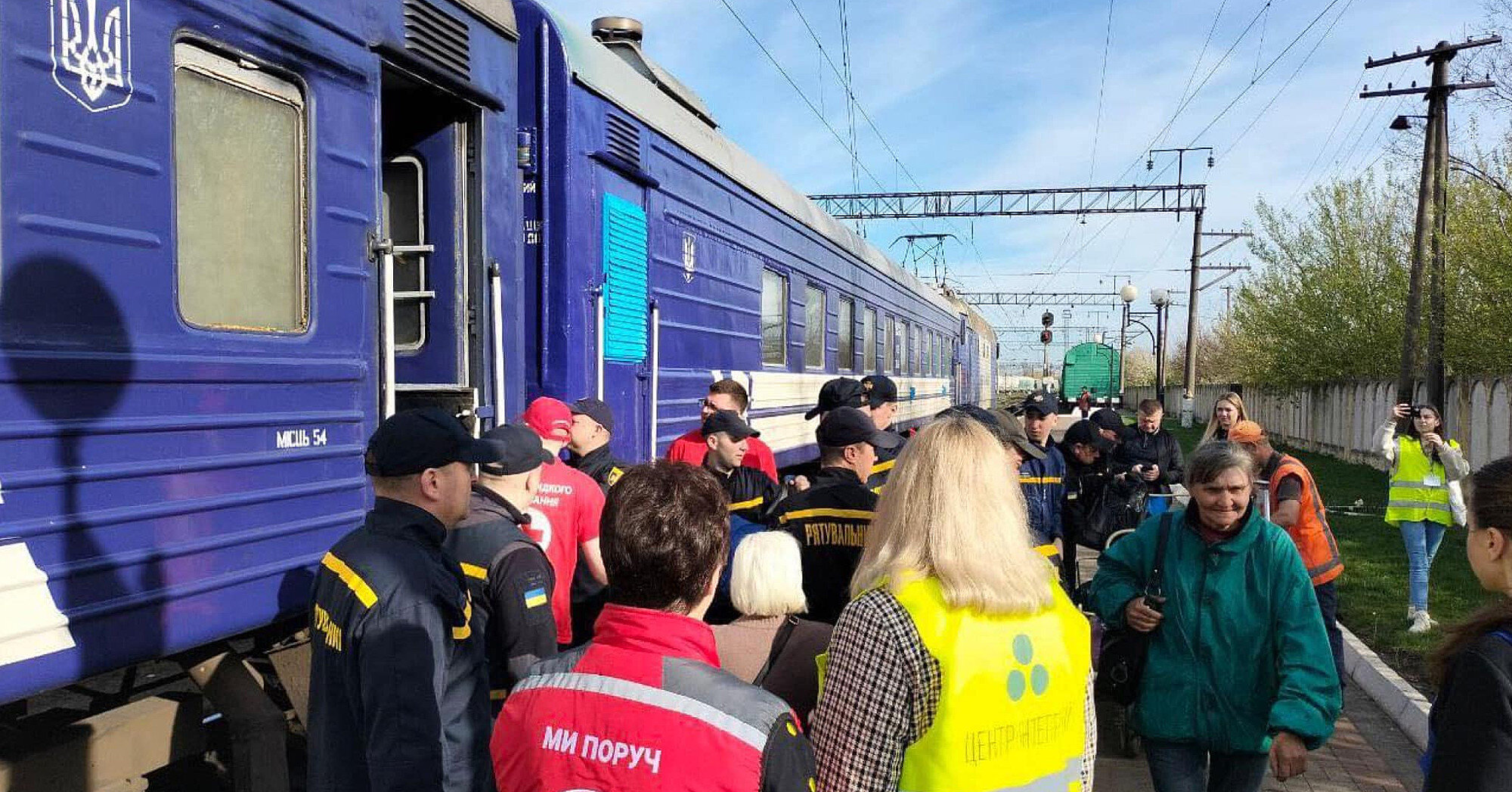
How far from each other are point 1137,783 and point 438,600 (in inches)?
163

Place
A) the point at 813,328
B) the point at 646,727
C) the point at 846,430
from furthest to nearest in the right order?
1. the point at 813,328
2. the point at 846,430
3. the point at 646,727

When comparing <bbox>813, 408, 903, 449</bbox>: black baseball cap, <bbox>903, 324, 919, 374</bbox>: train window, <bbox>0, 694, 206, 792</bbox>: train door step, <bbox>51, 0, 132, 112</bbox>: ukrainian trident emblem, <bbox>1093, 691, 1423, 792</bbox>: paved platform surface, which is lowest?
<bbox>1093, 691, 1423, 792</bbox>: paved platform surface

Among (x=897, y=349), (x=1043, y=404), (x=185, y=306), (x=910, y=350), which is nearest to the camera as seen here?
(x=185, y=306)

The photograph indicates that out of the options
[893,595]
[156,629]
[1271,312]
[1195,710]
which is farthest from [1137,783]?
[1271,312]

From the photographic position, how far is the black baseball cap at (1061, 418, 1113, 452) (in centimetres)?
→ 752

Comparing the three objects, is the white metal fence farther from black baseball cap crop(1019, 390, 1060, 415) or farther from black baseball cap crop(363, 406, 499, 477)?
black baseball cap crop(363, 406, 499, 477)

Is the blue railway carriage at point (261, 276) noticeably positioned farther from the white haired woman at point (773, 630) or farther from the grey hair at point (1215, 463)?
the grey hair at point (1215, 463)

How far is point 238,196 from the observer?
3.49 metres

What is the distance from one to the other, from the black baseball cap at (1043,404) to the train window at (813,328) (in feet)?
10.9

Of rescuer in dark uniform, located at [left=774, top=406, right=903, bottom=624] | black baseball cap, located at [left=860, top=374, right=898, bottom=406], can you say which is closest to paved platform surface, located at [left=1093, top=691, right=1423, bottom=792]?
black baseball cap, located at [left=860, top=374, right=898, bottom=406]

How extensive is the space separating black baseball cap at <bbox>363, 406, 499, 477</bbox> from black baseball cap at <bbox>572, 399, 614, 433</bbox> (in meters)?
2.35

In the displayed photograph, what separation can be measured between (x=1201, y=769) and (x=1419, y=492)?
240 inches

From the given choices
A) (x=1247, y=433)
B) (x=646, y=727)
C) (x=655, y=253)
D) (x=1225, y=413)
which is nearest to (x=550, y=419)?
(x=655, y=253)

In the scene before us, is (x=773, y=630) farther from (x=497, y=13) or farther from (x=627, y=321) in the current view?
(x=627, y=321)
